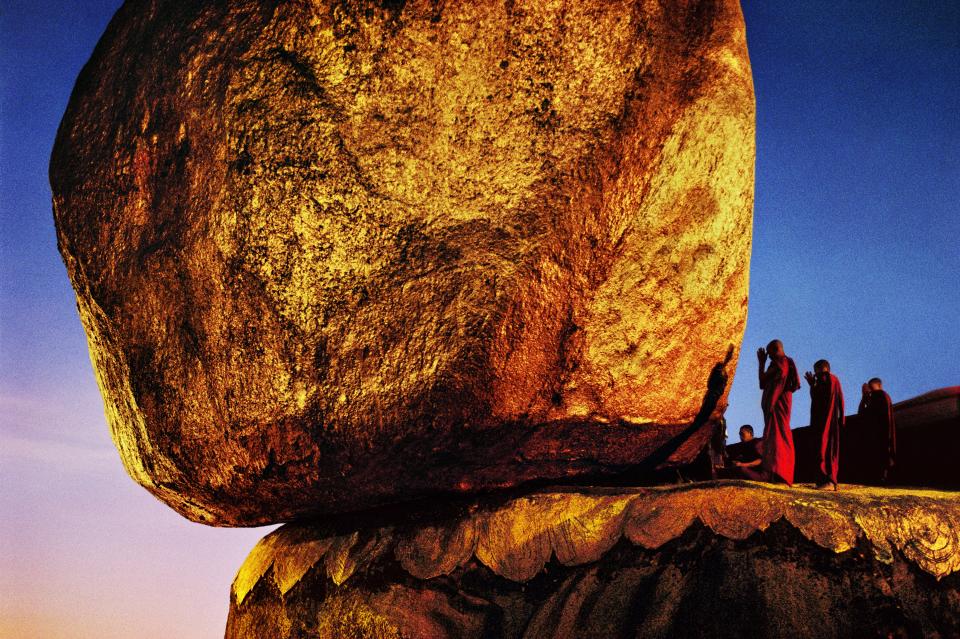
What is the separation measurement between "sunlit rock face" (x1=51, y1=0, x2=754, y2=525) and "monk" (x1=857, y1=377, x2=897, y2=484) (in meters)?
2.13

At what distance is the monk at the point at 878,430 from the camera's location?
4.39m

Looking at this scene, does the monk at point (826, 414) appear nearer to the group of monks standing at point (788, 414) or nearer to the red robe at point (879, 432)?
the group of monks standing at point (788, 414)

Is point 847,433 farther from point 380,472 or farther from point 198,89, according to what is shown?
point 198,89

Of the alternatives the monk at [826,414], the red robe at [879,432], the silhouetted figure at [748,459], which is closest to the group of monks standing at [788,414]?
the monk at [826,414]

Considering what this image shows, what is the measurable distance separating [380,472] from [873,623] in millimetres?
1560

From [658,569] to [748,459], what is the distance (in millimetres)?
3228

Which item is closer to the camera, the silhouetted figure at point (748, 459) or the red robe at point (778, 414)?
the red robe at point (778, 414)

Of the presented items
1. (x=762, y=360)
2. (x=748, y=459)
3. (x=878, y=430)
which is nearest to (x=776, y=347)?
(x=762, y=360)

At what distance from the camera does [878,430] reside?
176 inches

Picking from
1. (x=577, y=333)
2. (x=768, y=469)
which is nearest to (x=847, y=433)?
(x=768, y=469)

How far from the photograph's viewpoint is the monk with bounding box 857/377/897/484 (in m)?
4.39

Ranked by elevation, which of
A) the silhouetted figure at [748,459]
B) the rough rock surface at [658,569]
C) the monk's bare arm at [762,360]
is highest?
the monk's bare arm at [762,360]

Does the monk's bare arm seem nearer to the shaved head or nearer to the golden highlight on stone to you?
the shaved head

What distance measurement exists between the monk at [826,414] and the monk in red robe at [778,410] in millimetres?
196
